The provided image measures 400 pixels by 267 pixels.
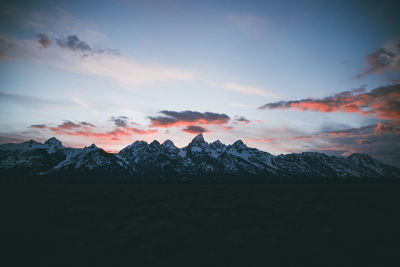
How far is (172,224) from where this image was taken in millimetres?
26062

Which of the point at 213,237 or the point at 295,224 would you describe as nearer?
the point at 213,237

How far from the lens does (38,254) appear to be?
16078mm

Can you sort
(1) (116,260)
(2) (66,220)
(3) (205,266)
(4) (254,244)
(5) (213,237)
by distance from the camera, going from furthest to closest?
(2) (66,220)
(5) (213,237)
(4) (254,244)
(1) (116,260)
(3) (205,266)

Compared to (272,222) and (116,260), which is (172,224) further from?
(272,222)

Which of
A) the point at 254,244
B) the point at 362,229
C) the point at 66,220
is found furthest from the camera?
the point at 66,220

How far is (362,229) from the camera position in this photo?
23.7 meters

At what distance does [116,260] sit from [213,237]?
9.29 meters

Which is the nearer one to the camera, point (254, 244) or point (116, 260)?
point (116, 260)

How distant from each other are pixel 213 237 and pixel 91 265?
10941 millimetres

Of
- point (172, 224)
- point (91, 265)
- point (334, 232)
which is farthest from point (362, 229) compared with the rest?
point (91, 265)

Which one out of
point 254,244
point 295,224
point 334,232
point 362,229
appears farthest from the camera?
point 295,224

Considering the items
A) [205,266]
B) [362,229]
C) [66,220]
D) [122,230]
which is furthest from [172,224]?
[362,229]

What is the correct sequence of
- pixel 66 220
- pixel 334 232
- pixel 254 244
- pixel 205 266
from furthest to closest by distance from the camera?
1. pixel 66 220
2. pixel 334 232
3. pixel 254 244
4. pixel 205 266

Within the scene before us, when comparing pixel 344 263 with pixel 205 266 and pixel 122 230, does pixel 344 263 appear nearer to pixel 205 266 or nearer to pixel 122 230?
pixel 205 266
